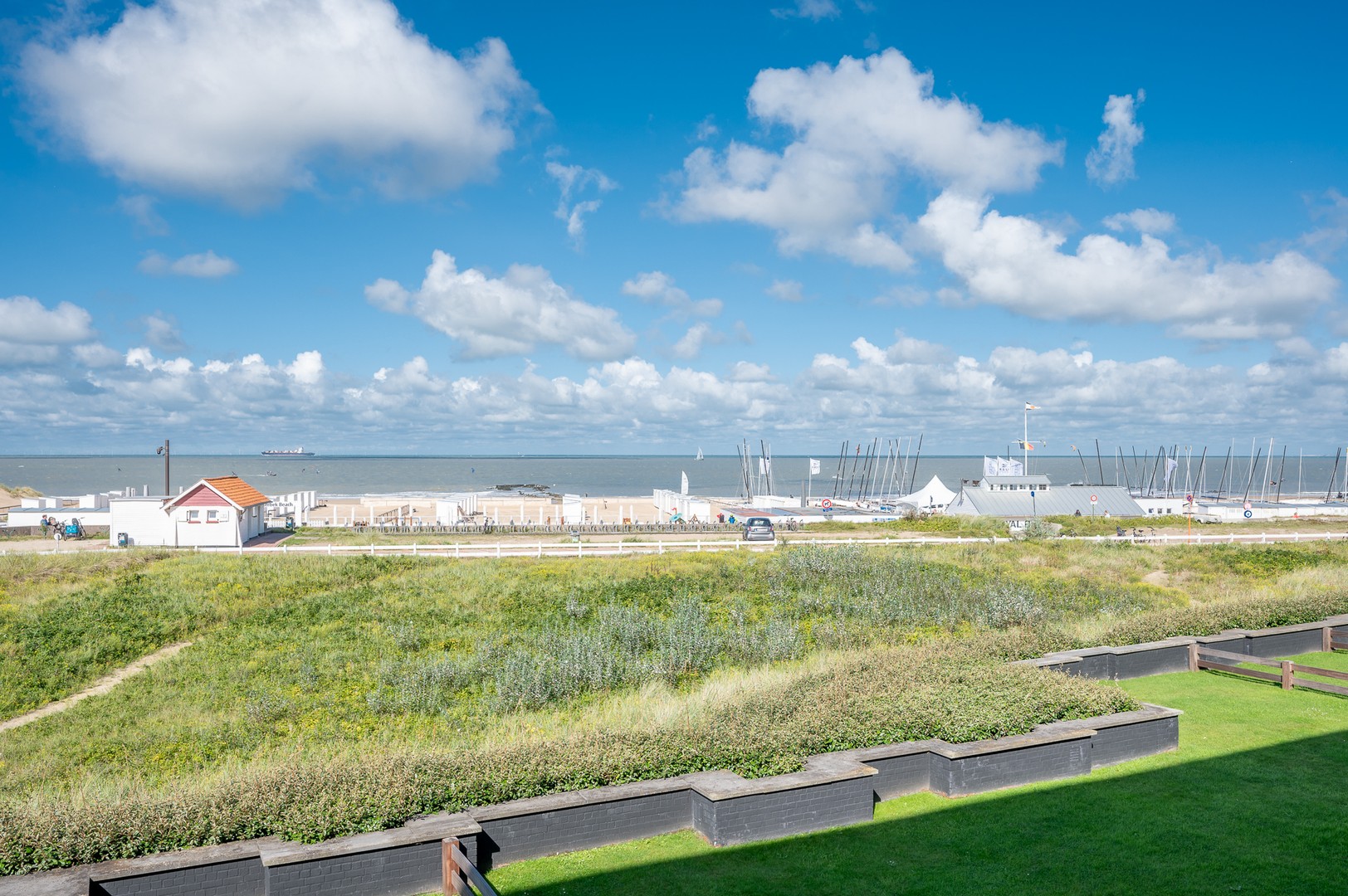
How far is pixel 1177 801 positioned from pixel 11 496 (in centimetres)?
8599

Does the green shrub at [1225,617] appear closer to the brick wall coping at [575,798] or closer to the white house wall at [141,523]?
the brick wall coping at [575,798]

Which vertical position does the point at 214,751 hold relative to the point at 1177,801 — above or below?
below

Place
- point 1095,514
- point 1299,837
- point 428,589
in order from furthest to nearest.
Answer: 1. point 1095,514
2. point 428,589
3. point 1299,837

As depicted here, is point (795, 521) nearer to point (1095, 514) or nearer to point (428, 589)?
point (1095, 514)

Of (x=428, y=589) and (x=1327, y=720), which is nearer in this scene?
(x=1327, y=720)

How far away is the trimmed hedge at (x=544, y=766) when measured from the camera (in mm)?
7406

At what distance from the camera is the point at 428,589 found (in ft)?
83.9

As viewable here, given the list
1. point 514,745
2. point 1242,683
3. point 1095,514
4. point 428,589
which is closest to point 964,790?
point 514,745

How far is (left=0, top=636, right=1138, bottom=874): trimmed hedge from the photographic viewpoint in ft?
24.3

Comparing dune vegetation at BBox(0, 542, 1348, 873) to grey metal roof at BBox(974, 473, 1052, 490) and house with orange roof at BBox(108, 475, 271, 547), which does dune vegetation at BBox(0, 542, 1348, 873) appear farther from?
grey metal roof at BBox(974, 473, 1052, 490)

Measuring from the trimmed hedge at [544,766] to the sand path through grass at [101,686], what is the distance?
849 centimetres

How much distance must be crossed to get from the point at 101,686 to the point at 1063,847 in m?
18.6

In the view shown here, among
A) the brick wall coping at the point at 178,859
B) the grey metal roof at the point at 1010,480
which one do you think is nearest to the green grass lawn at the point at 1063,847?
the brick wall coping at the point at 178,859

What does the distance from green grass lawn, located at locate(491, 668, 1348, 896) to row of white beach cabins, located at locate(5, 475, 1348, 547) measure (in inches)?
1400
